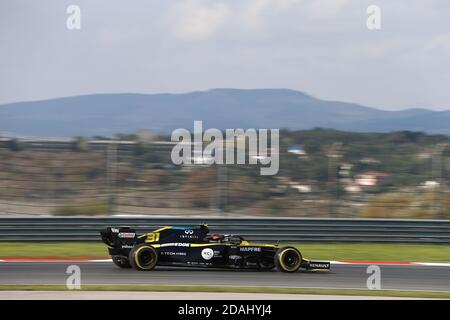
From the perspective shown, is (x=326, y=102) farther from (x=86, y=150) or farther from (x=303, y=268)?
(x=303, y=268)

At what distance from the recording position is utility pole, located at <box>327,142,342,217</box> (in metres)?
17.1

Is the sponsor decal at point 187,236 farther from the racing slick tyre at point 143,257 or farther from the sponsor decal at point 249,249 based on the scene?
the sponsor decal at point 249,249

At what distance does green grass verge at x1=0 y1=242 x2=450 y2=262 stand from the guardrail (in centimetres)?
17

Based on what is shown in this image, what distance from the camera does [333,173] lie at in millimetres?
17141

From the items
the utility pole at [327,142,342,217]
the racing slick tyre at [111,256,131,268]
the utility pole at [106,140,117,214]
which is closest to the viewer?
the racing slick tyre at [111,256,131,268]

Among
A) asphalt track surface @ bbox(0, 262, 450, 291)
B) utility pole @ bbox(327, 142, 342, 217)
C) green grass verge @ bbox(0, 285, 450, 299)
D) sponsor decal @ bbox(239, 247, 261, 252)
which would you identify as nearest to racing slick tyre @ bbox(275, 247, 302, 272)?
asphalt track surface @ bbox(0, 262, 450, 291)

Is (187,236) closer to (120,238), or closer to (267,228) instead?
(120,238)

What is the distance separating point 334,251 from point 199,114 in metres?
32.9

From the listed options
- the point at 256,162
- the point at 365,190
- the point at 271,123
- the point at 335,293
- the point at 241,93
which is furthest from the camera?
the point at 241,93

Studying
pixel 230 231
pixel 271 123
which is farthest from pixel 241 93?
pixel 230 231

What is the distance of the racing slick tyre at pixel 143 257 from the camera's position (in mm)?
11664

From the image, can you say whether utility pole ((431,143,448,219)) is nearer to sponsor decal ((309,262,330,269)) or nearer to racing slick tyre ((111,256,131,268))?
sponsor decal ((309,262,330,269))

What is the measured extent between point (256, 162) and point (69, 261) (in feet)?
29.9
